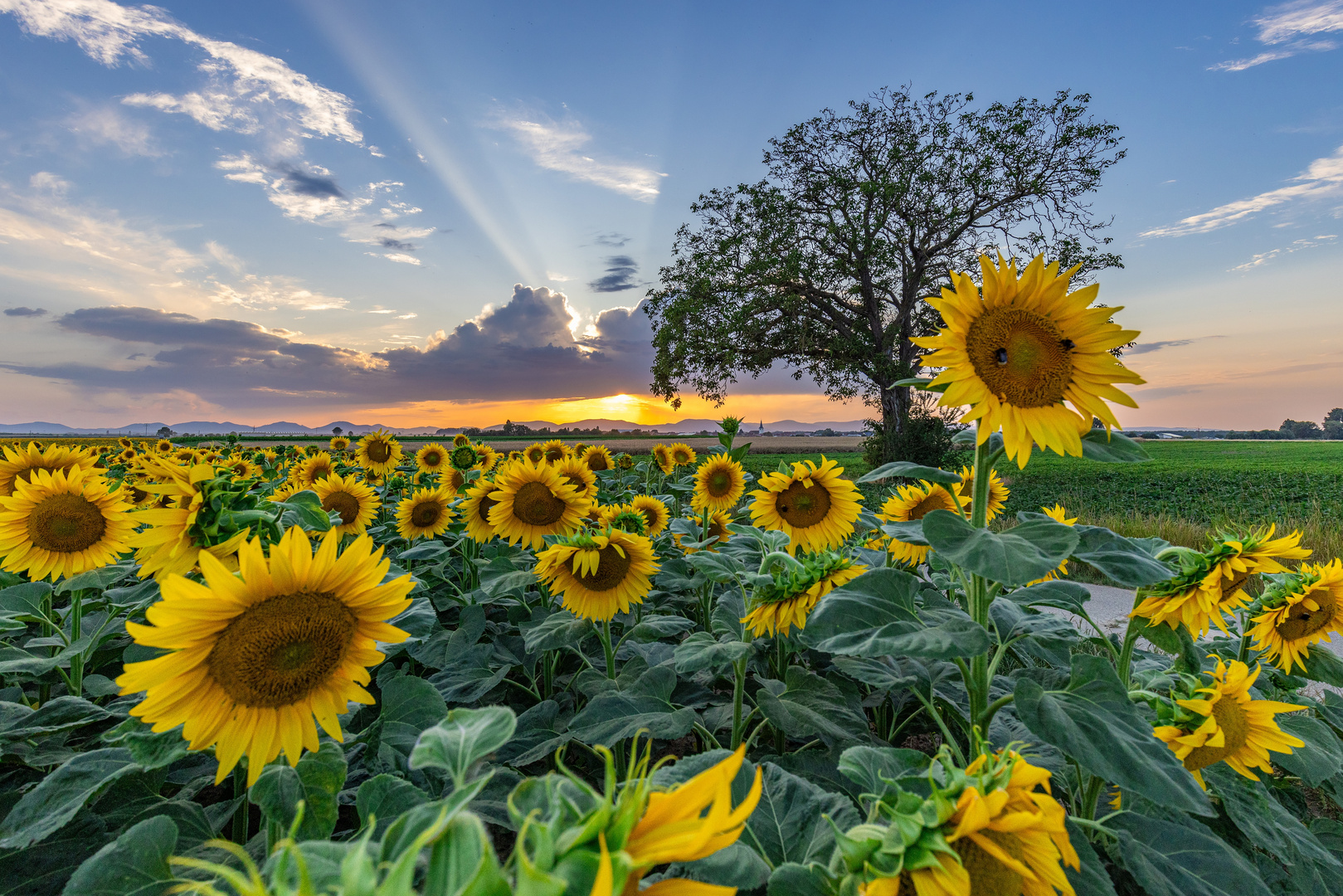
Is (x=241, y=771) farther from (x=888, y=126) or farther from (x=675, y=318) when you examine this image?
(x=888, y=126)

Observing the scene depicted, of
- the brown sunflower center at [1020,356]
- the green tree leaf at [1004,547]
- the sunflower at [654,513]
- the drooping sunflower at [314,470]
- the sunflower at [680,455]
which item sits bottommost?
the sunflower at [654,513]

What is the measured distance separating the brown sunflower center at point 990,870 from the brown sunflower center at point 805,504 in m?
2.17

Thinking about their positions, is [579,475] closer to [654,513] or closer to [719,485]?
[654,513]

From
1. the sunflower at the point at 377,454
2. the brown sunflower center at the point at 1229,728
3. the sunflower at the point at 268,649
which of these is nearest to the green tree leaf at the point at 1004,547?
the brown sunflower center at the point at 1229,728

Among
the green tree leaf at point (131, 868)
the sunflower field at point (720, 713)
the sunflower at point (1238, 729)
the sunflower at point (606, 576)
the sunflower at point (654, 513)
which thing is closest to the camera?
the sunflower field at point (720, 713)

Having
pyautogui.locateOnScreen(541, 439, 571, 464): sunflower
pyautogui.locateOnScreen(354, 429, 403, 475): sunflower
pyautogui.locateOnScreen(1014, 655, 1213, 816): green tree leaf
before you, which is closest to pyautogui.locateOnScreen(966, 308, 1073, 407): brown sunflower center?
pyautogui.locateOnScreen(1014, 655, 1213, 816): green tree leaf

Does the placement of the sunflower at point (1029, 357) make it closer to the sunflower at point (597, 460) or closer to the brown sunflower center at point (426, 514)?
the brown sunflower center at point (426, 514)

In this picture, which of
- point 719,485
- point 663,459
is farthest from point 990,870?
point 663,459

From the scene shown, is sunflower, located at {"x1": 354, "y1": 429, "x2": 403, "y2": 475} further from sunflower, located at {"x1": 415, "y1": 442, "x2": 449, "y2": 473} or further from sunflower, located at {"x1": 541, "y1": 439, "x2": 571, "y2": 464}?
sunflower, located at {"x1": 541, "y1": 439, "x2": 571, "y2": 464}

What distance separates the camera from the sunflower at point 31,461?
2670 millimetres

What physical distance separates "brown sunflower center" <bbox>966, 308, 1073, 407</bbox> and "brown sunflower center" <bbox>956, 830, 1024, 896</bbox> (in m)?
1.01

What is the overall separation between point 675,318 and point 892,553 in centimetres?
1870

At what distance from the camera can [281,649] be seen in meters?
1.14

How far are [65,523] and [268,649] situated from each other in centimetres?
171
